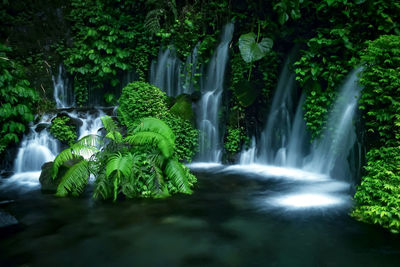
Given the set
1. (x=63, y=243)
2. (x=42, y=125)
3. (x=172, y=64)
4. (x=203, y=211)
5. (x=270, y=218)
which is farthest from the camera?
(x=172, y=64)

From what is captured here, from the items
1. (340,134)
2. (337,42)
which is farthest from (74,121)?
(337,42)

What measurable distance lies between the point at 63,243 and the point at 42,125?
6.70 m

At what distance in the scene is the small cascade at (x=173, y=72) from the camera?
1169 centimetres

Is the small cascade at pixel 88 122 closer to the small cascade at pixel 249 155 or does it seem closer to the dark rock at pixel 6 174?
the dark rock at pixel 6 174

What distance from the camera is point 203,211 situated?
5.18 m

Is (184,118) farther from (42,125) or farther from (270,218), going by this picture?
(270,218)

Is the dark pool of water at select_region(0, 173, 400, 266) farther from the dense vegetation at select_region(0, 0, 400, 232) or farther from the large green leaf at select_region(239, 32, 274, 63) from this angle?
the large green leaf at select_region(239, 32, 274, 63)

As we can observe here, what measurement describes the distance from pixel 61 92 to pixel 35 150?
4692 mm

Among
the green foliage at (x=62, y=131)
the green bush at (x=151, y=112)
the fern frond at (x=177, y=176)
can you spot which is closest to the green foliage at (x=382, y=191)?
the fern frond at (x=177, y=176)

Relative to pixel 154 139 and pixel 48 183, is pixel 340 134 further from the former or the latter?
pixel 48 183

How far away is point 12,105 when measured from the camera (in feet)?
30.6

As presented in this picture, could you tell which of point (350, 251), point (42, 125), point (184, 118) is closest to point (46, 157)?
point (42, 125)

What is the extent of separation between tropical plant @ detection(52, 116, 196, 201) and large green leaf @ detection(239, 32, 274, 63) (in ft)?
11.5

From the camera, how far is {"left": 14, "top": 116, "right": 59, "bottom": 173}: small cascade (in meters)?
9.16
